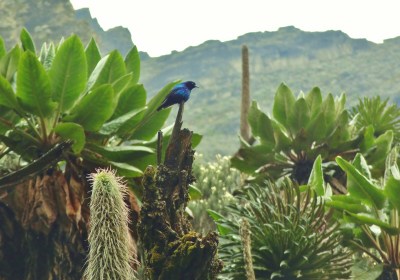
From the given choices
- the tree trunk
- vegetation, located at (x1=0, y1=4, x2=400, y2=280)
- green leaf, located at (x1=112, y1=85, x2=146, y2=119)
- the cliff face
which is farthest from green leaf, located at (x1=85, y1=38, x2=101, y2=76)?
the cliff face

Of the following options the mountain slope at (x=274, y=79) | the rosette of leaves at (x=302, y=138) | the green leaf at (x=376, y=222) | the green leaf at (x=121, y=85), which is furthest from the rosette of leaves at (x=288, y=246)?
the mountain slope at (x=274, y=79)

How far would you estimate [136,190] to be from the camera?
35.7ft

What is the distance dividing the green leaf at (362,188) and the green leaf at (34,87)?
10.7 feet

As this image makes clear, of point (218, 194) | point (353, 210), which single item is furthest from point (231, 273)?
point (218, 194)

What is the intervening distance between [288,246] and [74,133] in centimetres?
262

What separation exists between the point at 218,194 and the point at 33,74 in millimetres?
14988

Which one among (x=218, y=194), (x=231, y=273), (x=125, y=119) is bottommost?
(x=218, y=194)

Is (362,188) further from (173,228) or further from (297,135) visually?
(297,135)

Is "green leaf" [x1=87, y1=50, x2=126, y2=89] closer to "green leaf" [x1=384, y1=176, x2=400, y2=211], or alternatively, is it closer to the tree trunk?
the tree trunk

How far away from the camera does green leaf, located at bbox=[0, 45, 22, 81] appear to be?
34.6 feet

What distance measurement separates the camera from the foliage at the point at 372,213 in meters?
8.75

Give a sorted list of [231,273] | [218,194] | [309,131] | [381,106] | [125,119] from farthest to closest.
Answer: [218,194], [381,106], [309,131], [125,119], [231,273]

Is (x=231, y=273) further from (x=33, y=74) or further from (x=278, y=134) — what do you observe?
(x=278, y=134)

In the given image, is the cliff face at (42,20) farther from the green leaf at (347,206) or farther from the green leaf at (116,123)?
the green leaf at (347,206)
